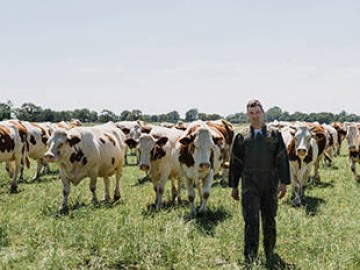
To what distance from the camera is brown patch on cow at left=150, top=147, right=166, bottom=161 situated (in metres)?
10.3

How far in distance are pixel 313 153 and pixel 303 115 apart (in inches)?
4524

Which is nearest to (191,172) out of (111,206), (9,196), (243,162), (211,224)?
(211,224)

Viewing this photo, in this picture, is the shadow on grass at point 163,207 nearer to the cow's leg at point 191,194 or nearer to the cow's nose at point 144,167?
the cow's leg at point 191,194

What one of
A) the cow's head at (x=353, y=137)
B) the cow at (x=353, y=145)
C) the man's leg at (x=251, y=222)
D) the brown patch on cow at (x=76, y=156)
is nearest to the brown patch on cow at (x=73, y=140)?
the brown patch on cow at (x=76, y=156)

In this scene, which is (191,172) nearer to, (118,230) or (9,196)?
(118,230)

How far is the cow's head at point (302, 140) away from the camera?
35.0 ft

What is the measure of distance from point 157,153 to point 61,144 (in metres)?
2.32

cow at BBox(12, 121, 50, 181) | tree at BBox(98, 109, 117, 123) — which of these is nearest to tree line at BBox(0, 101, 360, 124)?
tree at BBox(98, 109, 117, 123)

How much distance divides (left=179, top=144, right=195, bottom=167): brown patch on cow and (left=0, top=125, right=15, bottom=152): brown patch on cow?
6278mm

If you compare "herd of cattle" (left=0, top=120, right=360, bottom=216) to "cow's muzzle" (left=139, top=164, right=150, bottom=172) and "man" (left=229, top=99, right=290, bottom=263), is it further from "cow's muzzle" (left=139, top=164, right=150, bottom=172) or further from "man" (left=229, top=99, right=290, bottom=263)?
"man" (left=229, top=99, right=290, bottom=263)

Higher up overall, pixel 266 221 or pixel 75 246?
pixel 266 221

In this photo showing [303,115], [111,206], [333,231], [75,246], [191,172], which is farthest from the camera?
[303,115]

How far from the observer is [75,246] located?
657 cm

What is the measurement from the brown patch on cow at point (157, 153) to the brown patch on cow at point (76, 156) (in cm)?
181
